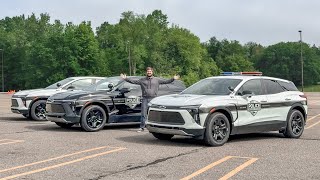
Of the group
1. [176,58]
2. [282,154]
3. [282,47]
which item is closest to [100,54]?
[176,58]

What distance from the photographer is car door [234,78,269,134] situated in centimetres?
1059

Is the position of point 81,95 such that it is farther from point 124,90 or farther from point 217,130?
point 217,130

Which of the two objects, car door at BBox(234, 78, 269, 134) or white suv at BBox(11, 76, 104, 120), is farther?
white suv at BBox(11, 76, 104, 120)

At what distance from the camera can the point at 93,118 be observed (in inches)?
504

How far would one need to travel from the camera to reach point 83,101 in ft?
41.3

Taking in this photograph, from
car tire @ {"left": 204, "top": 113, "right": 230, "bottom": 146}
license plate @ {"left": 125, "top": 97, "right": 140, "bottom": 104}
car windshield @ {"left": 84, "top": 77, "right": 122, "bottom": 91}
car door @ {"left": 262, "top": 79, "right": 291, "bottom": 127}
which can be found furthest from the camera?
car windshield @ {"left": 84, "top": 77, "right": 122, "bottom": 91}

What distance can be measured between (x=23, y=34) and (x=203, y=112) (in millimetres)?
87647

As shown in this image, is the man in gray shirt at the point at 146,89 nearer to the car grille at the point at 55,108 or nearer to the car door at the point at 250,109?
the car grille at the point at 55,108

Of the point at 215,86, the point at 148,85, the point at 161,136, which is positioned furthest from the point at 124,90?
the point at 215,86

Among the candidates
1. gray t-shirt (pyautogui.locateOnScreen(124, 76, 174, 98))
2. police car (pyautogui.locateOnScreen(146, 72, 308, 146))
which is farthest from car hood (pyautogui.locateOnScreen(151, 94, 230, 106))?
gray t-shirt (pyautogui.locateOnScreen(124, 76, 174, 98))

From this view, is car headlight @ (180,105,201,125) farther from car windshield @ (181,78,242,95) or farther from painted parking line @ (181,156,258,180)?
painted parking line @ (181,156,258,180)

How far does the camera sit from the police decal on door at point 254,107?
1078 centimetres

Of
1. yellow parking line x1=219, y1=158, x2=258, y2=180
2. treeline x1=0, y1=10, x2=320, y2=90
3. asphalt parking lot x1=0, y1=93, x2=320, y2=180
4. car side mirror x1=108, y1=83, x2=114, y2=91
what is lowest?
yellow parking line x1=219, y1=158, x2=258, y2=180

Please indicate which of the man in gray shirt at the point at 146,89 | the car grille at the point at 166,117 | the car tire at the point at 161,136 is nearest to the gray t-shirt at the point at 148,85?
the man in gray shirt at the point at 146,89
